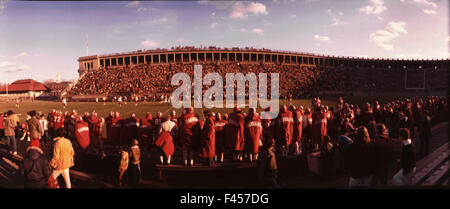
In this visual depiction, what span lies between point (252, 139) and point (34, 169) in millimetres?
5524

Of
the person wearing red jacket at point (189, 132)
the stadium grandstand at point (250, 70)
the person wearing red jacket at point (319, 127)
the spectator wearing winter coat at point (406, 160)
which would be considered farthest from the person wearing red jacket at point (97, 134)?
the stadium grandstand at point (250, 70)

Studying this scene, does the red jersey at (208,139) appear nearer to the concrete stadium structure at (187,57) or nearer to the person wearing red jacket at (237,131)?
the person wearing red jacket at (237,131)

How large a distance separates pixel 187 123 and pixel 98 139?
484cm

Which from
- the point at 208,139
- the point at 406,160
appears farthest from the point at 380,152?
the point at 208,139

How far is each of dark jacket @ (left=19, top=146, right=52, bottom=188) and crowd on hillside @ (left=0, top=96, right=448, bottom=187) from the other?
0.05 ft

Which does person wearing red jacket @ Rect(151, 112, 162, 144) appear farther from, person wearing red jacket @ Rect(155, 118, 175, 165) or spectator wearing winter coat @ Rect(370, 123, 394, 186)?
spectator wearing winter coat @ Rect(370, 123, 394, 186)

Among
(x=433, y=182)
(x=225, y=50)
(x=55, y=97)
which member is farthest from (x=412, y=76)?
(x=55, y=97)

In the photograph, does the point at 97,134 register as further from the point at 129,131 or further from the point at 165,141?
the point at 165,141

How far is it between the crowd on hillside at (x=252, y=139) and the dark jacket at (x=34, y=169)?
2cm

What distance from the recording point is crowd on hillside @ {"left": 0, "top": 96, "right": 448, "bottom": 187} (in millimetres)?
4281

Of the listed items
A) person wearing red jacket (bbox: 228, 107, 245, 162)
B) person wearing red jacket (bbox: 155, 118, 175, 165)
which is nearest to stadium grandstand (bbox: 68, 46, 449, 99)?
person wearing red jacket (bbox: 155, 118, 175, 165)

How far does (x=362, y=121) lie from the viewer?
9844 mm

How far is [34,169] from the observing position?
4082 millimetres
